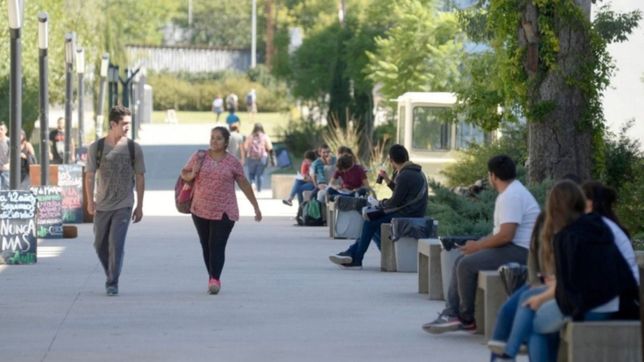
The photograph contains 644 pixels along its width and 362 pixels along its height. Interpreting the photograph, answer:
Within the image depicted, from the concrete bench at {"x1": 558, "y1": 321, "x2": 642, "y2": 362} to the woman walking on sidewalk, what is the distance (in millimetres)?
6238

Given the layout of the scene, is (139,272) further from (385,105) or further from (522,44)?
(385,105)

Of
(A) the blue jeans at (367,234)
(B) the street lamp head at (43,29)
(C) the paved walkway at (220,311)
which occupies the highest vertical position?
(B) the street lamp head at (43,29)

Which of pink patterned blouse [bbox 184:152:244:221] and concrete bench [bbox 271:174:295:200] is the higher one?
pink patterned blouse [bbox 184:152:244:221]

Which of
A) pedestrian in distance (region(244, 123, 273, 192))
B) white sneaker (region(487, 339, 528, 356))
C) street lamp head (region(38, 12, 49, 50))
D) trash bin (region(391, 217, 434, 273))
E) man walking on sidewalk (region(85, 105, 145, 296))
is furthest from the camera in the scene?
pedestrian in distance (region(244, 123, 273, 192))

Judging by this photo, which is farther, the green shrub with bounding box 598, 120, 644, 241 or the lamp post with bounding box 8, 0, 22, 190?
the green shrub with bounding box 598, 120, 644, 241

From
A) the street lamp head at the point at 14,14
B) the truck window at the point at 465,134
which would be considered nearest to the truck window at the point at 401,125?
the truck window at the point at 465,134

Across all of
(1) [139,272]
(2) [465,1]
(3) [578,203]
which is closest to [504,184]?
(3) [578,203]

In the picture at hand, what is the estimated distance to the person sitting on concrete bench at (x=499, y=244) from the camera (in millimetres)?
11484

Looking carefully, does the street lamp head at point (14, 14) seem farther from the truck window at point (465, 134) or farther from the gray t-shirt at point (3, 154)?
the truck window at point (465, 134)

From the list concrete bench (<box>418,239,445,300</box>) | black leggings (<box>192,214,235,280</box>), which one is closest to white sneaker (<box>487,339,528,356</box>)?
concrete bench (<box>418,239,445,300</box>)

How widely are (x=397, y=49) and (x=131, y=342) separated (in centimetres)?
3480

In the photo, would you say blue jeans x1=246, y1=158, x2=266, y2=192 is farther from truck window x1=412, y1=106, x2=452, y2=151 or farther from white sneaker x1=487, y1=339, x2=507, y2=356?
white sneaker x1=487, y1=339, x2=507, y2=356

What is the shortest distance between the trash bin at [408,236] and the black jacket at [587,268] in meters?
7.70

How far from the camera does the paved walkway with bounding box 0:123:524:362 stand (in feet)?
37.1
